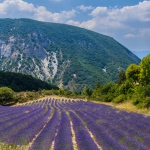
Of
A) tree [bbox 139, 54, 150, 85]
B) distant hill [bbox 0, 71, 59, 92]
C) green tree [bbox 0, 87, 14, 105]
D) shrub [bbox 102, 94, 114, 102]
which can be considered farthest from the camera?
distant hill [bbox 0, 71, 59, 92]

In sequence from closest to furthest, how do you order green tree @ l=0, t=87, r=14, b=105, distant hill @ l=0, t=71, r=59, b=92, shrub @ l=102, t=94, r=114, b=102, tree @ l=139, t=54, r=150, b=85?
tree @ l=139, t=54, r=150, b=85 < shrub @ l=102, t=94, r=114, b=102 < green tree @ l=0, t=87, r=14, b=105 < distant hill @ l=0, t=71, r=59, b=92

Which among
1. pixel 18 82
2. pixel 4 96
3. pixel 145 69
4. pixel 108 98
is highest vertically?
pixel 145 69

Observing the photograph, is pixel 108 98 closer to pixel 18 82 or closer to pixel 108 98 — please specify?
pixel 108 98

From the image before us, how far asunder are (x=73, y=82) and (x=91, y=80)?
29424 millimetres

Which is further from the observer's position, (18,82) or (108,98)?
(18,82)

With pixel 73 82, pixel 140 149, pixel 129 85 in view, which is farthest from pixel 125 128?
pixel 73 82

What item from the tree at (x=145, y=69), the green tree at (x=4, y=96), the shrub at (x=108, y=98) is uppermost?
the tree at (x=145, y=69)

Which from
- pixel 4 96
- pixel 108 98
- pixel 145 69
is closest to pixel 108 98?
pixel 108 98

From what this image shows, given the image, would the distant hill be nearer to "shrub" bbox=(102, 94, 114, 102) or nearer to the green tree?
the green tree

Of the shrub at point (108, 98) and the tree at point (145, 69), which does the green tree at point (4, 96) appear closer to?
the shrub at point (108, 98)

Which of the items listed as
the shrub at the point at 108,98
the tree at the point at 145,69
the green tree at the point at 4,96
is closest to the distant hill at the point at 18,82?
the green tree at the point at 4,96

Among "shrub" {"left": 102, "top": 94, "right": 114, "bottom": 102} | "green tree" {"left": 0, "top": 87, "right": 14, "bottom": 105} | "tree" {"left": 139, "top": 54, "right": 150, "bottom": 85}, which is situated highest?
"tree" {"left": 139, "top": 54, "right": 150, "bottom": 85}

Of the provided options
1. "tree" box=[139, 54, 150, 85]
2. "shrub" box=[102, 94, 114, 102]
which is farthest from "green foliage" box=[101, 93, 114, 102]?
"tree" box=[139, 54, 150, 85]

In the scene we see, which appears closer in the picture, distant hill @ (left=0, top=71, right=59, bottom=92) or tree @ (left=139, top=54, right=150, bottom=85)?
tree @ (left=139, top=54, right=150, bottom=85)
